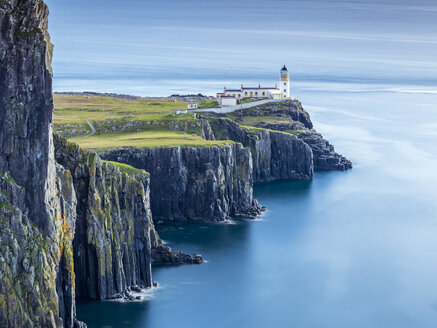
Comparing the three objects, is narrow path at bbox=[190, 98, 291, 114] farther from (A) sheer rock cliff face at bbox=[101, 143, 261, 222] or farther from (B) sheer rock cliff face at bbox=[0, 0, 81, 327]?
(B) sheer rock cliff face at bbox=[0, 0, 81, 327]

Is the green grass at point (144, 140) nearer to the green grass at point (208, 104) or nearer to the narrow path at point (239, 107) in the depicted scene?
the narrow path at point (239, 107)

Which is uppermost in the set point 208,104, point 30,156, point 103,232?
point 208,104

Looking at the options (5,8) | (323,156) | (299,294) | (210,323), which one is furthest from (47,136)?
(323,156)

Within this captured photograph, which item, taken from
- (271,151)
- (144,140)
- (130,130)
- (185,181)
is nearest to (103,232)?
(185,181)

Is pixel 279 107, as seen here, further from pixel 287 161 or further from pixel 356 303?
pixel 356 303

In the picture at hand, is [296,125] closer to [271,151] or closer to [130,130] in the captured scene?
[271,151]

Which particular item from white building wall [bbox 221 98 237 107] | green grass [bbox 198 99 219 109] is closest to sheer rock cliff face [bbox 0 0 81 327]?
green grass [bbox 198 99 219 109]

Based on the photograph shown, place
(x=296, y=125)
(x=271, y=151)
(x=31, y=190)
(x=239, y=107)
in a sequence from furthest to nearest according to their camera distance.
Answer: (x=239, y=107) → (x=296, y=125) → (x=271, y=151) → (x=31, y=190)
